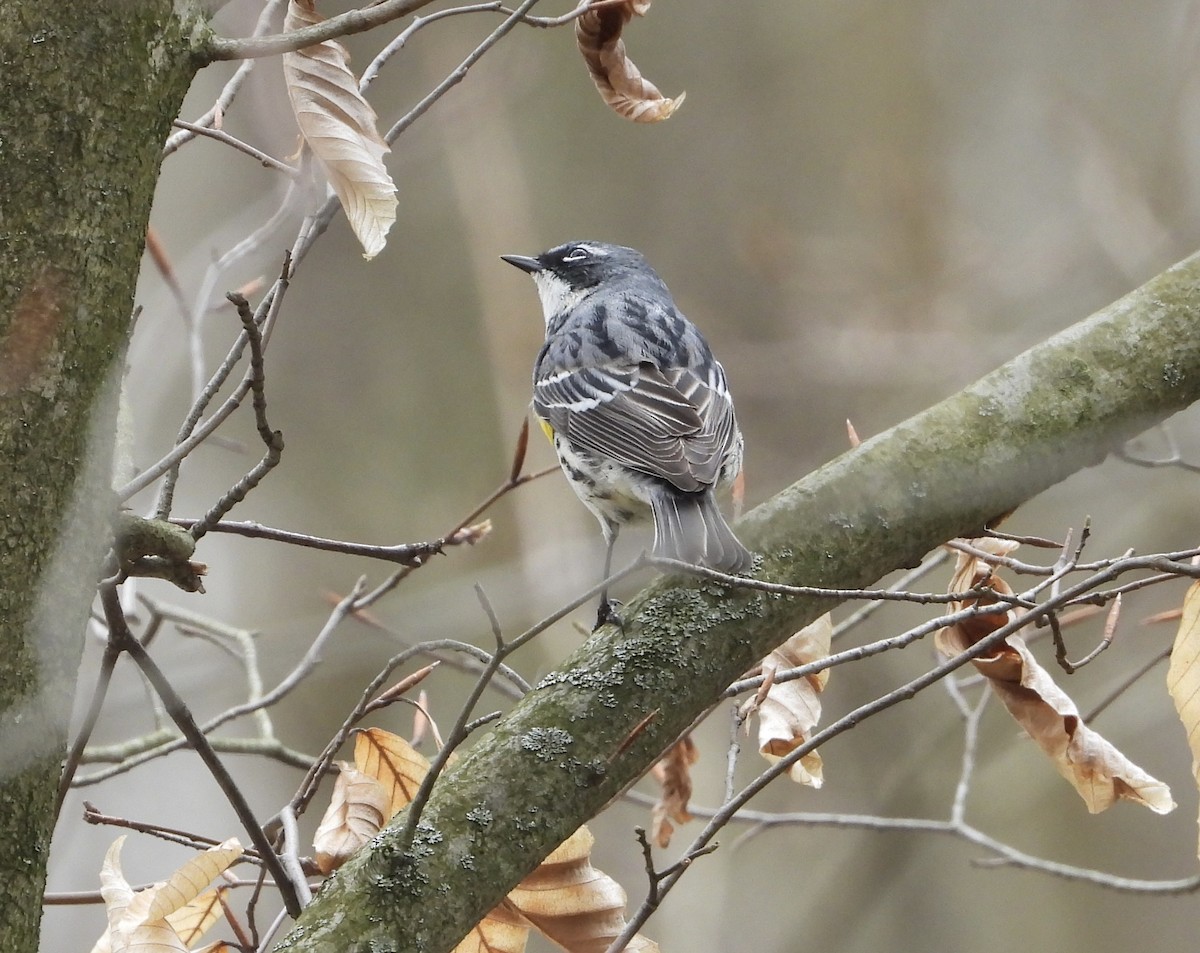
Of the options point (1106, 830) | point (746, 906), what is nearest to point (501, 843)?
point (746, 906)

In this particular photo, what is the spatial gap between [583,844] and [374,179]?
124 cm

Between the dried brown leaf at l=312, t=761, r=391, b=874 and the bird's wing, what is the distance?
4.62ft

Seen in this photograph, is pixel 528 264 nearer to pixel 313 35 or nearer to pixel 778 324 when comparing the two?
pixel 313 35

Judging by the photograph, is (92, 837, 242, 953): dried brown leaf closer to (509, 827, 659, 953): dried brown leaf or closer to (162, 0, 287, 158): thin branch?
(509, 827, 659, 953): dried brown leaf

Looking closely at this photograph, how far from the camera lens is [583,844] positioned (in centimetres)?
232

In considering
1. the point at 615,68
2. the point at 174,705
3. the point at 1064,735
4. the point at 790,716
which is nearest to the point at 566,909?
the point at 790,716

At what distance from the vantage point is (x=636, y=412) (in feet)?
13.0

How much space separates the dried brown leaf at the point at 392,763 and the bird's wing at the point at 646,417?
127 centimetres

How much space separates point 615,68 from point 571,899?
1774 mm

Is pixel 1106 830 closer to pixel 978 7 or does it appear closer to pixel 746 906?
pixel 746 906

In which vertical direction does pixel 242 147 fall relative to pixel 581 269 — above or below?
above

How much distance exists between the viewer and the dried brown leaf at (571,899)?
Answer: 2.30 m

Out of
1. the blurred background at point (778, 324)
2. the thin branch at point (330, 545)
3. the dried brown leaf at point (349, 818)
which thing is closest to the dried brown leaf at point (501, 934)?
the dried brown leaf at point (349, 818)

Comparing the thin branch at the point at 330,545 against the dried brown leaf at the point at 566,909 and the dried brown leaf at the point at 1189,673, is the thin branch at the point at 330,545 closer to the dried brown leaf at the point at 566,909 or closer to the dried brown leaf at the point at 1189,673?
the dried brown leaf at the point at 566,909
